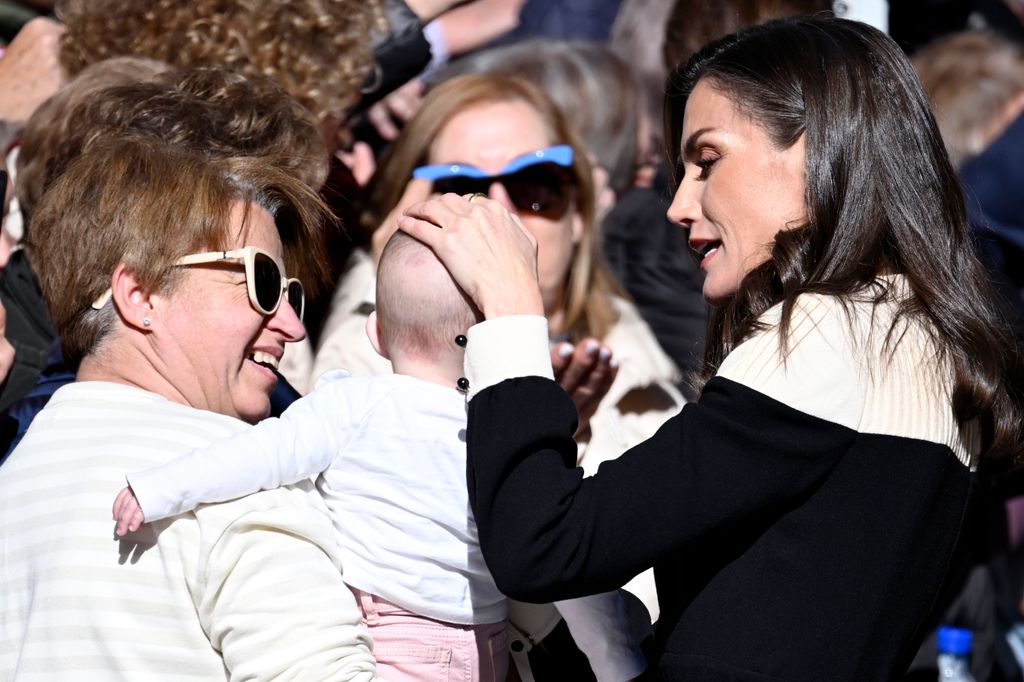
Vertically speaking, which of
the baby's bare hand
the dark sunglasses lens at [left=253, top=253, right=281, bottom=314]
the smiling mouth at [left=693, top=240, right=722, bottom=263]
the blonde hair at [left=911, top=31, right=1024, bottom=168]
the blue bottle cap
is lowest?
the blue bottle cap

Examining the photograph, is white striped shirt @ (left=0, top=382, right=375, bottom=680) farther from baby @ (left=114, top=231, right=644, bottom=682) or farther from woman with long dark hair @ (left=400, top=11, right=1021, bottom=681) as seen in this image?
woman with long dark hair @ (left=400, top=11, right=1021, bottom=681)

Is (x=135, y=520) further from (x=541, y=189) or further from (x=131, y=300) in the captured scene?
(x=541, y=189)

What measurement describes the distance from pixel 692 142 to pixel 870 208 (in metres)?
0.33

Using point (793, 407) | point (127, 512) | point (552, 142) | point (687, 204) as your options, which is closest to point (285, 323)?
point (127, 512)

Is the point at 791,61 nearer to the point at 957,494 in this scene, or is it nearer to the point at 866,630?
the point at 957,494

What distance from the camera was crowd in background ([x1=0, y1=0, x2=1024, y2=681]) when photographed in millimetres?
2387

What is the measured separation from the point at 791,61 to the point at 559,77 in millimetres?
2409

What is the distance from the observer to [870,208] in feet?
6.31

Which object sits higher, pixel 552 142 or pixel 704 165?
pixel 704 165

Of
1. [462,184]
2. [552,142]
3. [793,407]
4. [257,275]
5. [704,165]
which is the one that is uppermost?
[704,165]

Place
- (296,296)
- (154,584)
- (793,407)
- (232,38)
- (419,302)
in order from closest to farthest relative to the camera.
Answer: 1. (793,407)
2. (154,584)
3. (419,302)
4. (296,296)
5. (232,38)

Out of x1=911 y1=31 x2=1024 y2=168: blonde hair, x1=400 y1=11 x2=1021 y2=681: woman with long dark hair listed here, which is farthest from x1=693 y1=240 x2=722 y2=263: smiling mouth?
x1=911 y1=31 x2=1024 y2=168: blonde hair

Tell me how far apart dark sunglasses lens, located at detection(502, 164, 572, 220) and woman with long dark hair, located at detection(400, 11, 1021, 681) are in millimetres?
1466

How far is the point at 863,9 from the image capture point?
138 inches
